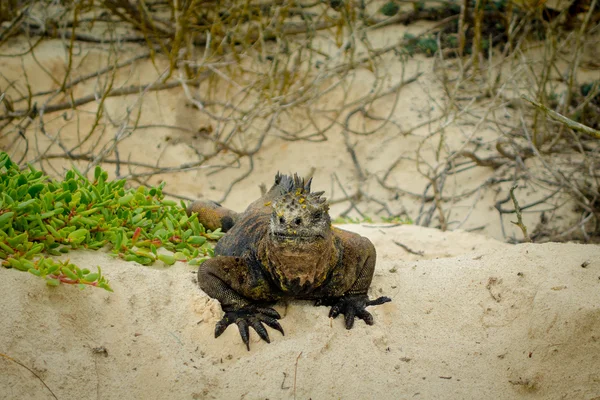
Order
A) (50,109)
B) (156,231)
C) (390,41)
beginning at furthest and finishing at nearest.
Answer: (390,41) → (50,109) → (156,231)

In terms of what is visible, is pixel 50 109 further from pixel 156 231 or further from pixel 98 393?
pixel 98 393

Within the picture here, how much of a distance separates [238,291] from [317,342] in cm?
60

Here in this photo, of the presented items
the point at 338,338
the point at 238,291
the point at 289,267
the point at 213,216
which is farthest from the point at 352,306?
the point at 213,216

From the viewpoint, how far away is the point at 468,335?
123 inches

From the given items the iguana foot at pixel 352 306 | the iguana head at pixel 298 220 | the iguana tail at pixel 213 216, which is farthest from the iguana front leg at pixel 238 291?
the iguana tail at pixel 213 216

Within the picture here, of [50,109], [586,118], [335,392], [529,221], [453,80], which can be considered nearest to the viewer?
[335,392]

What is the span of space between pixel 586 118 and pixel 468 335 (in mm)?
5235

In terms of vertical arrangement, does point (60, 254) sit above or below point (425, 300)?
above

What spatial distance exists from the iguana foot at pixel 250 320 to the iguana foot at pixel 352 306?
0.33 meters

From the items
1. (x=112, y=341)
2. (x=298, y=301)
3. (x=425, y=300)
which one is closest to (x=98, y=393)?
(x=112, y=341)

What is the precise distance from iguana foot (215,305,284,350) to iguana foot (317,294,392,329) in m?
0.33

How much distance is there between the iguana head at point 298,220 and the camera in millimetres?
2859

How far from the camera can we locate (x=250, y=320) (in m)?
3.13

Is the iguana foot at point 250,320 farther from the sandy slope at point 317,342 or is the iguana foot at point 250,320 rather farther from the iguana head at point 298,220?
the iguana head at point 298,220
